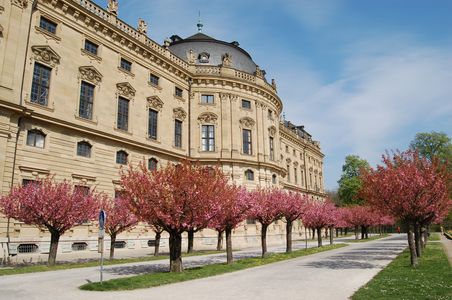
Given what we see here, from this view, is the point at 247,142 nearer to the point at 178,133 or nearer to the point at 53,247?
the point at 178,133

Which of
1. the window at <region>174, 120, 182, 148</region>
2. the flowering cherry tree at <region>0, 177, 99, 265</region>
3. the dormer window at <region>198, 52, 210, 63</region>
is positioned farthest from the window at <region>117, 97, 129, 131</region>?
the dormer window at <region>198, 52, 210, 63</region>

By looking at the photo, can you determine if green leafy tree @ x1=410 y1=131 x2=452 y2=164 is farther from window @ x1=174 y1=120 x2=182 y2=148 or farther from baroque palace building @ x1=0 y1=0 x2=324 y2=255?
window @ x1=174 y1=120 x2=182 y2=148

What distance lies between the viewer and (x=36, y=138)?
25031mm

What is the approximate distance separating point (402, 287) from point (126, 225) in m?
16.9

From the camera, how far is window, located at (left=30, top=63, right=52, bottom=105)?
25.4m

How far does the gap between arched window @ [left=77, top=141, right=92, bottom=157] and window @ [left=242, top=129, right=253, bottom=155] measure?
19.4 meters

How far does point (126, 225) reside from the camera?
23234 millimetres

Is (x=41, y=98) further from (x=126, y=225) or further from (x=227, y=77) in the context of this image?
(x=227, y=77)

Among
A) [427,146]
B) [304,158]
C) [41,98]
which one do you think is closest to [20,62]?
[41,98]

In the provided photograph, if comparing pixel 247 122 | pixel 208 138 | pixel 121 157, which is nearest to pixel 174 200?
pixel 121 157

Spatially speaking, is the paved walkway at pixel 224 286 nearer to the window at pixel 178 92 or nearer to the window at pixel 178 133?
→ the window at pixel 178 133

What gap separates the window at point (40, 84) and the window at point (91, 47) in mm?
4650

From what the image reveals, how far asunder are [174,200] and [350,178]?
222 ft

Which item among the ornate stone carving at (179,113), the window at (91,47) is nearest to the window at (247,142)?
the ornate stone carving at (179,113)
